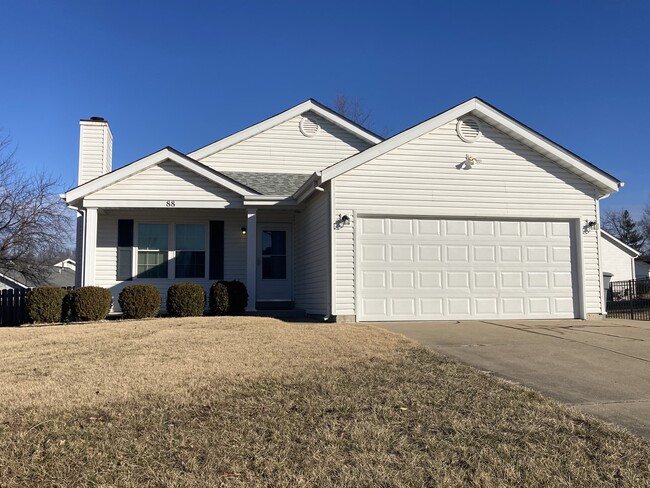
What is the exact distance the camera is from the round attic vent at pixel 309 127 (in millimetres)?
16062

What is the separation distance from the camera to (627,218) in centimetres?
6725

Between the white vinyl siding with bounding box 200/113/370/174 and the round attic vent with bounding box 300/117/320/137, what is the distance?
0.10m

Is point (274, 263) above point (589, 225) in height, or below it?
below

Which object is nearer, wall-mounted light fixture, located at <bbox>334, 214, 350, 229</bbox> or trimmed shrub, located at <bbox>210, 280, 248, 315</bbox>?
wall-mounted light fixture, located at <bbox>334, 214, 350, 229</bbox>

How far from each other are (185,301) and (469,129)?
7681mm

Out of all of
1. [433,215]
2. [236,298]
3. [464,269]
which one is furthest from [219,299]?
[464,269]

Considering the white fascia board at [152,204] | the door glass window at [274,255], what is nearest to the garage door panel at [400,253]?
the white fascia board at [152,204]

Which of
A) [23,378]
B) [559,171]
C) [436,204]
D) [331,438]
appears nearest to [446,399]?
[331,438]

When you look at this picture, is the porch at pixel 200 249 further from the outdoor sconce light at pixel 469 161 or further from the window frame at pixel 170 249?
the outdoor sconce light at pixel 469 161

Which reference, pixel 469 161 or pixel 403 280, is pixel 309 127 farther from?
pixel 403 280

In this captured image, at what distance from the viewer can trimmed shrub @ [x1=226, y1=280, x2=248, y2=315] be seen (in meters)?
12.6

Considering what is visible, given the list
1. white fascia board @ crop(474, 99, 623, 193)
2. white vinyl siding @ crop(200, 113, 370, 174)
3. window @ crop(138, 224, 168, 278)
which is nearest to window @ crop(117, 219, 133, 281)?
window @ crop(138, 224, 168, 278)

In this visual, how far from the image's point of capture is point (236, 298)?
1264cm

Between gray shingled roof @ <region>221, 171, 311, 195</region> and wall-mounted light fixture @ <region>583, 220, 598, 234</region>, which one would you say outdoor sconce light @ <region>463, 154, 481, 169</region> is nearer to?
wall-mounted light fixture @ <region>583, 220, 598, 234</region>
